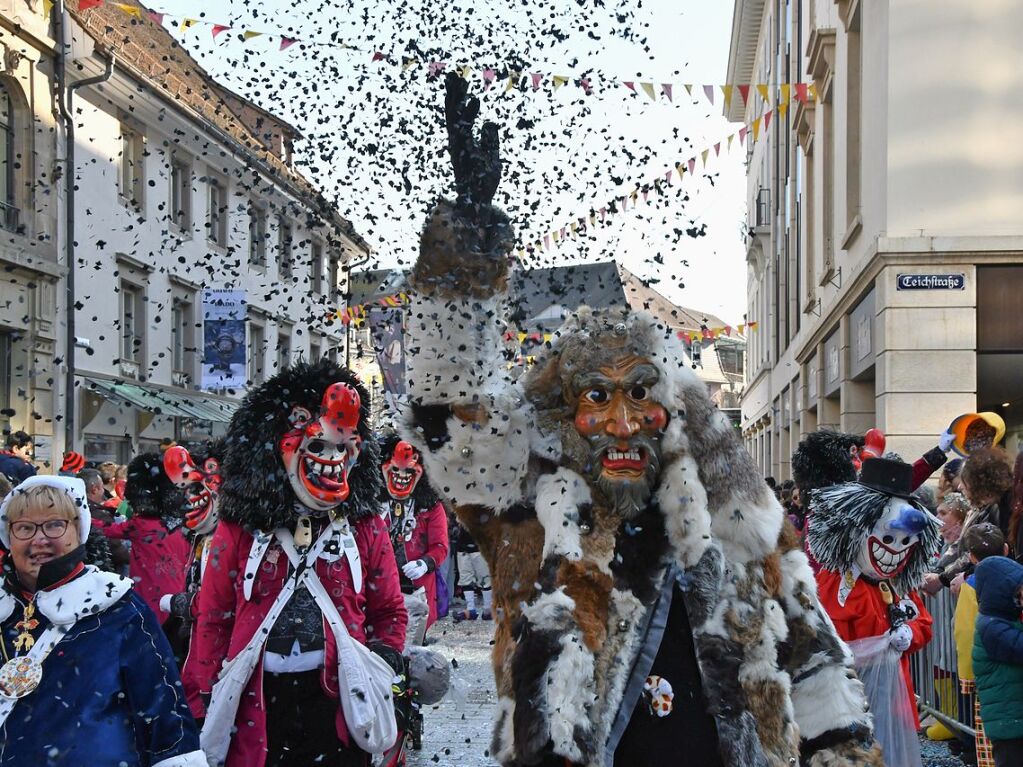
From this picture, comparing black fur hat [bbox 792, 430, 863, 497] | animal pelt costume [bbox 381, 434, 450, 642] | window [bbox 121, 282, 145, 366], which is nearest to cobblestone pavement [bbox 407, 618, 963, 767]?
animal pelt costume [bbox 381, 434, 450, 642]

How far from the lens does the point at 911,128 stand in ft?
44.4

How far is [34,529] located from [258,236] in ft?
4.30

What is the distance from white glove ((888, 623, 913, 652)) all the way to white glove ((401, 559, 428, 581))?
3605 millimetres

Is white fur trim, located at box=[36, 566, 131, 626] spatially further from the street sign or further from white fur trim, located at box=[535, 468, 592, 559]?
the street sign

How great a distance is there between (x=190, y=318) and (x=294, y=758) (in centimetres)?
1547

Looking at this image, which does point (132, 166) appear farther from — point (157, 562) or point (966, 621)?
point (966, 621)

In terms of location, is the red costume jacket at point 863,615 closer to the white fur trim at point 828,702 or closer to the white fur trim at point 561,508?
the white fur trim at point 828,702

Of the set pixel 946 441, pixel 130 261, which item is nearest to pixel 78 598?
pixel 946 441

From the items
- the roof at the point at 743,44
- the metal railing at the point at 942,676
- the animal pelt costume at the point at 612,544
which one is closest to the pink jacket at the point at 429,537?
the metal railing at the point at 942,676

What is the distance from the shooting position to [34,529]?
3.52m

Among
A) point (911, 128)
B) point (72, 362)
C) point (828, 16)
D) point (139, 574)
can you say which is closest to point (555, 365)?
point (139, 574)

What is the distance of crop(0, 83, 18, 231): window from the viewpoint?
1648 centimetres

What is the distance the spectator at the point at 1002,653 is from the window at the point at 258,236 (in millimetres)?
3420

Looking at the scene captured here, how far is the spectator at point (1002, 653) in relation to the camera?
5.09m
